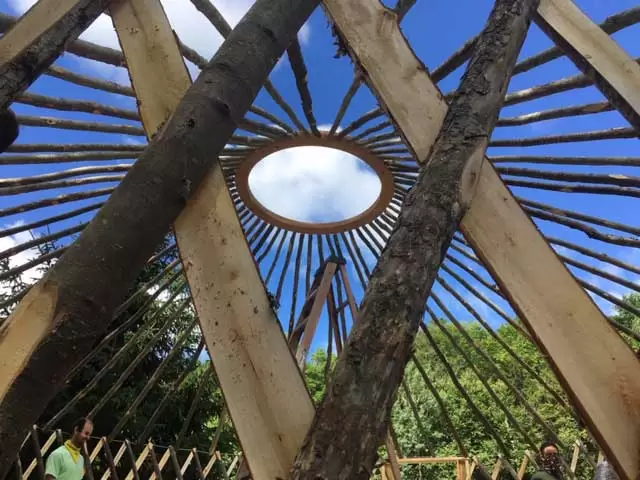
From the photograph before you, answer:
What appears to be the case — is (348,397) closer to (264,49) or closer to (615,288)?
(264,49)

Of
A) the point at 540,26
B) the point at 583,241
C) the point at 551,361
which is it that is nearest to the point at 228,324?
the point at 551,361

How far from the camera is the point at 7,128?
2391mm

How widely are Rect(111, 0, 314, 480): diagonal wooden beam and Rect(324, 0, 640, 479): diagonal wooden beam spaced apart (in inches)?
28.4

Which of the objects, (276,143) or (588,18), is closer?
(588,18)

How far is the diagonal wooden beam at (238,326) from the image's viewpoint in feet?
5.62

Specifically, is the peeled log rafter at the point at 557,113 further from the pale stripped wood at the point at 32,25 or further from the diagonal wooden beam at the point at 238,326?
the pale stripped wood at the point at 32,25

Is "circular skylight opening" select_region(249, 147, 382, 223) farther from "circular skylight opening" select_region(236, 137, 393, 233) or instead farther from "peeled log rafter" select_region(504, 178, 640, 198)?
"peeled log rafter" select_region(504, 178, 640, 198)

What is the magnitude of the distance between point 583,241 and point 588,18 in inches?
218

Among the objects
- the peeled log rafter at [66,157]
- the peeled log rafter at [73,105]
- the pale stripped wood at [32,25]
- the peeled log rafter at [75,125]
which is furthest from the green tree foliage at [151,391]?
the pale stripped wood at [32,25]

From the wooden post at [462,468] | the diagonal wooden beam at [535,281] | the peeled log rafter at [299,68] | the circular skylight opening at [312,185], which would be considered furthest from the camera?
the wooden post at [462,468]

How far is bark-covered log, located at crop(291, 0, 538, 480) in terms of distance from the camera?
1.46 m

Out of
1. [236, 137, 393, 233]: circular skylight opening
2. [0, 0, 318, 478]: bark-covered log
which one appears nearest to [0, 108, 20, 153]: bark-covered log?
[0, 0, 318, 478]: bark-covered log

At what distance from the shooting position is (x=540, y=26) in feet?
8.91

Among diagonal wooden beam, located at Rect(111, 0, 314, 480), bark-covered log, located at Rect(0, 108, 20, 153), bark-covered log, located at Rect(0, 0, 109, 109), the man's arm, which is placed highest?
bark-covered log, located at Rect(0, 0, 109, 109)
